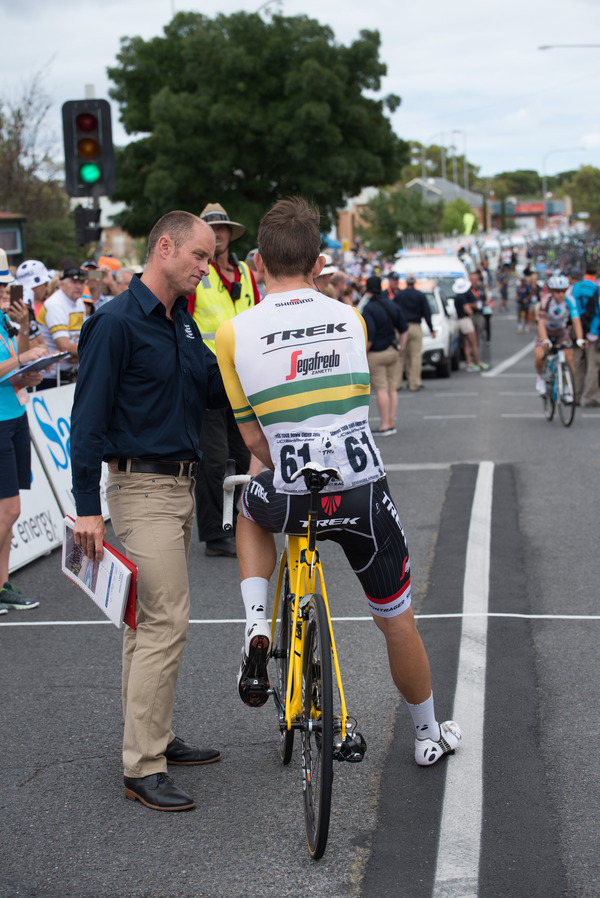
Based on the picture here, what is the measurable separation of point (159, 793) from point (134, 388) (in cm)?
142

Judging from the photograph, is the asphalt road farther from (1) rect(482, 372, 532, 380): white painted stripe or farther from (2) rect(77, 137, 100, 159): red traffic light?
(1) rect(482, 372, 532, 380): white painted stripe

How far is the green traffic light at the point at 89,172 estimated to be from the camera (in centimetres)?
1159

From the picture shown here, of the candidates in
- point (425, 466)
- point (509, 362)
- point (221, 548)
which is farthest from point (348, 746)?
point (509, 362)

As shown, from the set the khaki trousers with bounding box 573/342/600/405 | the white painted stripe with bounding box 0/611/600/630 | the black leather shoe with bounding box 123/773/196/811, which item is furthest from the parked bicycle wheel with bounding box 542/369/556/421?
the black leather shoe with bounding box 123/773/196/811

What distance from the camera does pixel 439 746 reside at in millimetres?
4109

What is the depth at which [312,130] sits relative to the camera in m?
37.8

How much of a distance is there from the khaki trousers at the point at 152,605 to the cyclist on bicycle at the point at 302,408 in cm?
31

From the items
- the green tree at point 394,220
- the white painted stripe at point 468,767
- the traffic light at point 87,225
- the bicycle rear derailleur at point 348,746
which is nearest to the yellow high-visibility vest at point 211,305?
the white painted stripe at point 468,767

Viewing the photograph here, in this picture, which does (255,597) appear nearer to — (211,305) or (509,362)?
(211,305)

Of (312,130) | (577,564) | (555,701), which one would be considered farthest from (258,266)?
(312,130)

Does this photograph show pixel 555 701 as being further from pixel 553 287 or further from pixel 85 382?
pixel 553 287

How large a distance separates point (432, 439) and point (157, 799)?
32.6 feet

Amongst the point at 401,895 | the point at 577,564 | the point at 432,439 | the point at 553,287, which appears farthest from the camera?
the point at 553,287

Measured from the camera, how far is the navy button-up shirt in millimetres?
3721
